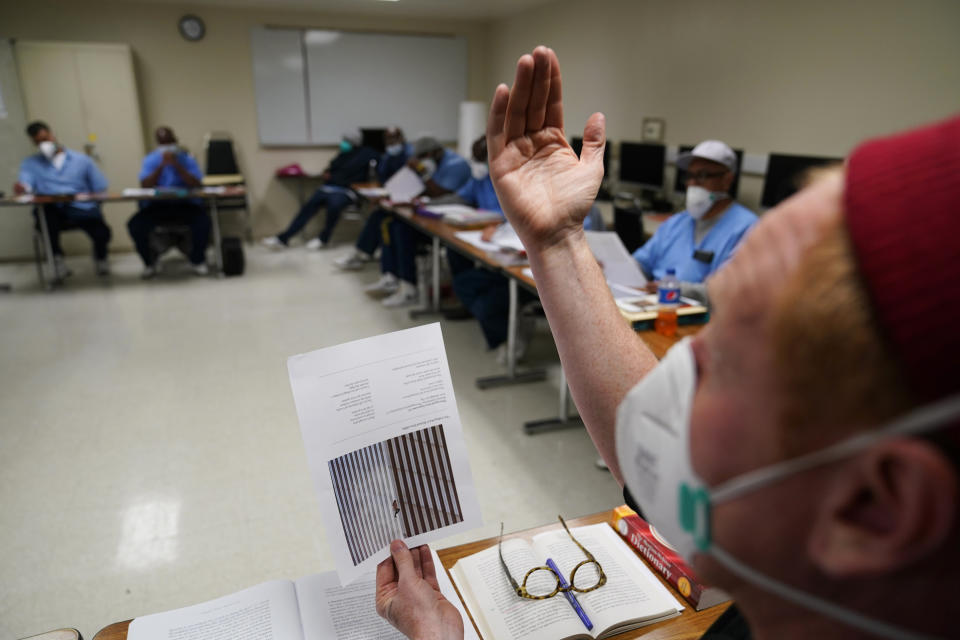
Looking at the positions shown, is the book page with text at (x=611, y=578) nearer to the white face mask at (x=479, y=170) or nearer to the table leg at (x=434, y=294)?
the table leg at (x=434, y=294)

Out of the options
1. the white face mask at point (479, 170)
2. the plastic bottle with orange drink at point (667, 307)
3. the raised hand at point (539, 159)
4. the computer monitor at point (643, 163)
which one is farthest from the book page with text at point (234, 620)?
the computer monitor at point (643, 163)

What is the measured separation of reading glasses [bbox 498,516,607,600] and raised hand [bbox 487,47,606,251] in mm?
443

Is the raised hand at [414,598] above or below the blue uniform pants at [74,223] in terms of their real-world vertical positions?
above

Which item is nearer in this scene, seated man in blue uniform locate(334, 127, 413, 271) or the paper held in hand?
the paper held in hand

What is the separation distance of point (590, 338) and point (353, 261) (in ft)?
18.5

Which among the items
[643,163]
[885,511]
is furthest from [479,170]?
[885,511]

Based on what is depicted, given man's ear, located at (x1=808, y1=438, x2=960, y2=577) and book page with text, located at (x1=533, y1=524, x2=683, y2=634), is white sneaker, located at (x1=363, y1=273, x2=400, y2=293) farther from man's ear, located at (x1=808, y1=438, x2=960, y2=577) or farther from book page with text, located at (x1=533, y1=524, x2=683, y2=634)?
man's ear, located at (x1=808, y1=438, x2=960, y2=577)

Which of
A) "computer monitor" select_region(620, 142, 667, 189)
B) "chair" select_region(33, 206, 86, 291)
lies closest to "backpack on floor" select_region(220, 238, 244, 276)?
"chair" select_region(33, 206, 86, 291)

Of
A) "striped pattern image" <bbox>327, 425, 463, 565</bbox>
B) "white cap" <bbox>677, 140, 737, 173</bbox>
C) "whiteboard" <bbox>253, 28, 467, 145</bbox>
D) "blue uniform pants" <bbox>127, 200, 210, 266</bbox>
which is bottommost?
"blue uniform pants" <bbox>127, 200, 210, 266</bbox>

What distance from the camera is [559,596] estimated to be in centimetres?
86

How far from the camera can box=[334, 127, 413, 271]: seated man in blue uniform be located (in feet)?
19.2

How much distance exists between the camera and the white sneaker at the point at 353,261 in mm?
6035

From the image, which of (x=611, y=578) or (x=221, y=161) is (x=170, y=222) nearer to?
(x=221, y=161)

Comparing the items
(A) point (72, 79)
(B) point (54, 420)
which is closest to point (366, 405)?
(B) point (54, 420)
